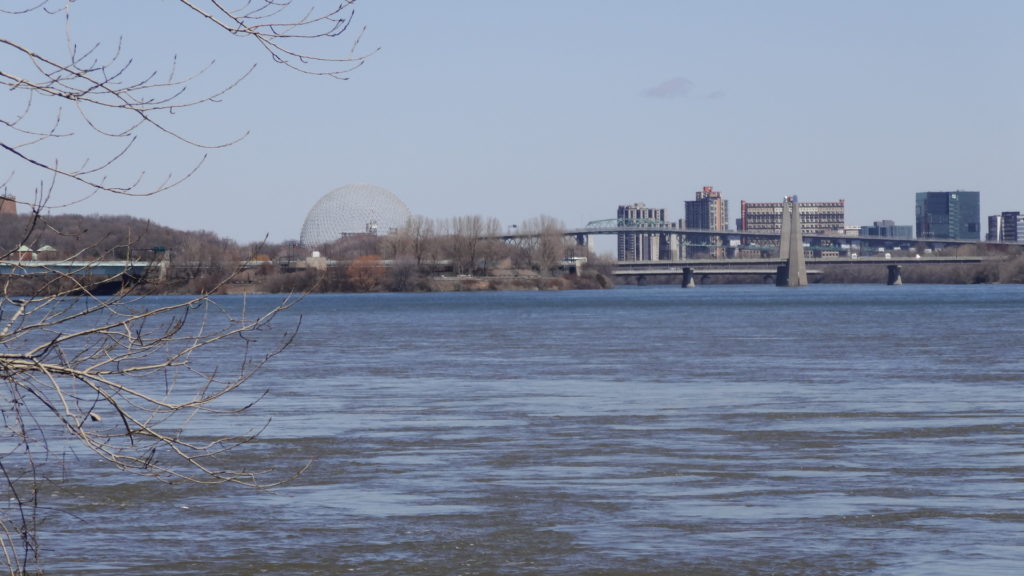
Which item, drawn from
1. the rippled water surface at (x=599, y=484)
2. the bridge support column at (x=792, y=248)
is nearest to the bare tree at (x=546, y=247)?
the bridge support column at (x=792, y=248)

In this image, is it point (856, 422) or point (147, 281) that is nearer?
point (147, 281)

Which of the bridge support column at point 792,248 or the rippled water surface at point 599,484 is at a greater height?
the bridge support column at point 792,248

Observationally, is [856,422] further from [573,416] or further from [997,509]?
[997,509]

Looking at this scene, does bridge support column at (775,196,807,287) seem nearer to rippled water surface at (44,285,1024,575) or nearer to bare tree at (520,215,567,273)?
bare tree at (520,215,567,273)

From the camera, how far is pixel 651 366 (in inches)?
1344

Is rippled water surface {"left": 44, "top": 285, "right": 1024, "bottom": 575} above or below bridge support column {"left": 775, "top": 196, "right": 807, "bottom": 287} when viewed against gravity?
below

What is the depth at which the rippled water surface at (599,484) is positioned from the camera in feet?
38.7

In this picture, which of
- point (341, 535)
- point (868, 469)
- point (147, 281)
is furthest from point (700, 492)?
point (147, 281)

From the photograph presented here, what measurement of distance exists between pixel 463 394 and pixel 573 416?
16.0 ft

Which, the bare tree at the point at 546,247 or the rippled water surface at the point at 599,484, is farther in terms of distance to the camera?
the bare tree at the point at 546,247

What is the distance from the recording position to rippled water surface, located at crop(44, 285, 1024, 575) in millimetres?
11805

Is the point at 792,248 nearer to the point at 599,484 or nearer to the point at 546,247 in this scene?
the point at 546,247

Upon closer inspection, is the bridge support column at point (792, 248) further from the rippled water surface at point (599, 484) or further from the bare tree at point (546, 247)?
the rippled water surface at point (599, 484)

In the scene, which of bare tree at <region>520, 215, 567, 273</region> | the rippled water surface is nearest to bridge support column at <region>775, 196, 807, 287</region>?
bare tree at <region>520, 215, 567, 273</region>
